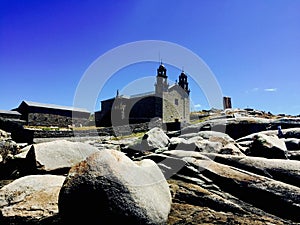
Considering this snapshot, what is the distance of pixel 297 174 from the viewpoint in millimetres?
5492

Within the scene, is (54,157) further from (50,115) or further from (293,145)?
(50,115)

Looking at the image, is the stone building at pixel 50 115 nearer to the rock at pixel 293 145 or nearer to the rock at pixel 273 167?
the rock at pixel 293 145

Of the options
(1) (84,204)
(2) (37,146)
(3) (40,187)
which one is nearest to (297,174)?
(1) (84,204)

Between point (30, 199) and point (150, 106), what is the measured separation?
41.9m

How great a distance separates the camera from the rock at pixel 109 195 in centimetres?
419

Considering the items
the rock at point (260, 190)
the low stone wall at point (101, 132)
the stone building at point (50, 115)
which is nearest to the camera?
the rock at point (260, 190)

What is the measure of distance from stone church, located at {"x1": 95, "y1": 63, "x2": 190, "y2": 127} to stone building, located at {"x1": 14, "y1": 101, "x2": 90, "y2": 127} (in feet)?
18.0

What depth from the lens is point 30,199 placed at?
542 centimetres

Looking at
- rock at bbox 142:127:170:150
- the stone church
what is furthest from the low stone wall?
rock at bbox 142:127:170:150

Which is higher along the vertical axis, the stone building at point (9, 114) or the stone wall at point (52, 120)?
the stone building at point (9, 114)

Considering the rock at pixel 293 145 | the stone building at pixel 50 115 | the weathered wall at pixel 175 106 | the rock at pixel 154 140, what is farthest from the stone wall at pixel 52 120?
the rock at pixel 293 145

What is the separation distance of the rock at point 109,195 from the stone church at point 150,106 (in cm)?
3971

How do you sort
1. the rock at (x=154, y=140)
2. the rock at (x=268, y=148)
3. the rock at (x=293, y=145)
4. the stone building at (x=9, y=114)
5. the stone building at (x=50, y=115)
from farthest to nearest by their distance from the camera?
the stone building at (x=50, y=115), the stone building at (x=9, y=114), the rock at (x=154, y=140), the rock at (x=293, y=145), the rock at (x=268, y=148)

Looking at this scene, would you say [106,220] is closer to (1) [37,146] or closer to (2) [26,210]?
(2) [26,210]
